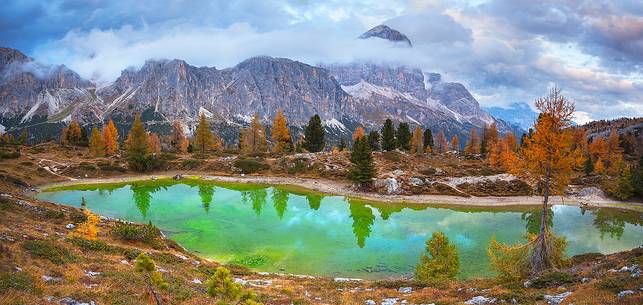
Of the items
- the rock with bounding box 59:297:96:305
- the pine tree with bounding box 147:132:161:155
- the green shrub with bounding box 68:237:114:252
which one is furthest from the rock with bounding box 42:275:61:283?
the pine tree with bounding box 147:132:161:155

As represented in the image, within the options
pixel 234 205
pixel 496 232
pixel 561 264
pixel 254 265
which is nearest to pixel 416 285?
pixel 561 264

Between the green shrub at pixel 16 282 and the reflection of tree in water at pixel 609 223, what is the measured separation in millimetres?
68742

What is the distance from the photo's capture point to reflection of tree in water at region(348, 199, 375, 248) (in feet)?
171

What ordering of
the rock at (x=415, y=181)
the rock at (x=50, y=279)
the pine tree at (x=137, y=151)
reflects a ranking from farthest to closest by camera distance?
the pine tree at (x=137, y=151), the rock at (x=415, y=181), the rock at (x=50, y=279)

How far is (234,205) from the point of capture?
66.2 meters

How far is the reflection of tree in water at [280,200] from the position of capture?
6355 cm

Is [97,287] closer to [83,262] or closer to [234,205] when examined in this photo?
[83,262]

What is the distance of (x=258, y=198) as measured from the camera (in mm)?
72438

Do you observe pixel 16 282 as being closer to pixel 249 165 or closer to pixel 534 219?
pixel 534 219

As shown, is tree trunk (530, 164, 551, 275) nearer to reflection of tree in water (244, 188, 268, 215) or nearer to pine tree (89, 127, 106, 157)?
reflection of tree in water (244, 188, 268, 215)

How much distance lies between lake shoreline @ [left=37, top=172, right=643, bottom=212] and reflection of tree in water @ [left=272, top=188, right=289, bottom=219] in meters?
5.86

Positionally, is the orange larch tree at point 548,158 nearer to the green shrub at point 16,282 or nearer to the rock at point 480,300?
the rock at point 480,300

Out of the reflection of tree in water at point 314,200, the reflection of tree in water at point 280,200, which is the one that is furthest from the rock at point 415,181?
the reflection of tree in water at point 280,200

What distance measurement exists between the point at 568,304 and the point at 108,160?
103m
